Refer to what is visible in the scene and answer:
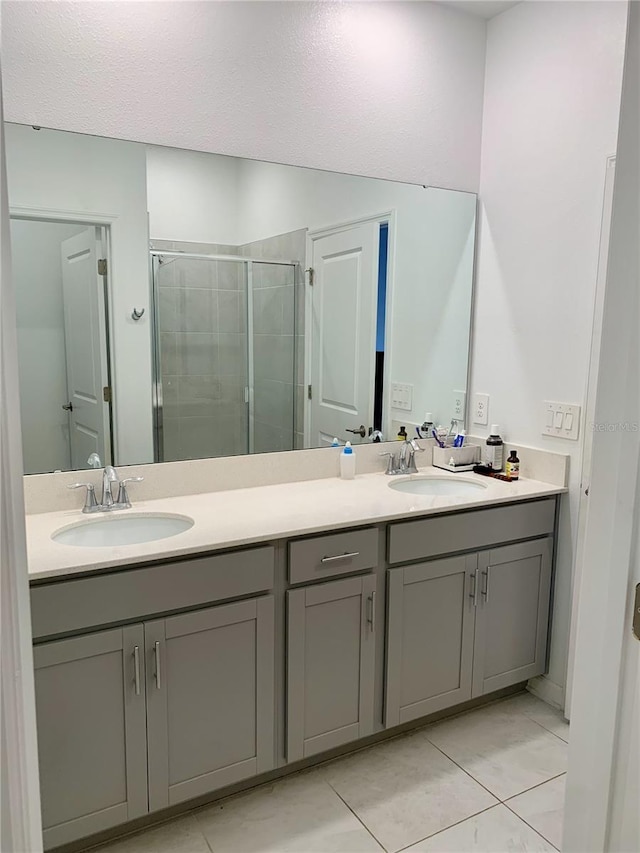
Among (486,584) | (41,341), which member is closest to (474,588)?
(486,584)

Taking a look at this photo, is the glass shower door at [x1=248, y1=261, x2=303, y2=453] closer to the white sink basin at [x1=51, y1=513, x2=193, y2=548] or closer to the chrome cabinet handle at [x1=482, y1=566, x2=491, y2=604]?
the white sink basin at [x1=51, y1=513, x2=193, y2=548]

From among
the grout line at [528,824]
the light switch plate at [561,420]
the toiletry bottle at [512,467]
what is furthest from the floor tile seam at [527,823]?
the light switch plate at [561,420]

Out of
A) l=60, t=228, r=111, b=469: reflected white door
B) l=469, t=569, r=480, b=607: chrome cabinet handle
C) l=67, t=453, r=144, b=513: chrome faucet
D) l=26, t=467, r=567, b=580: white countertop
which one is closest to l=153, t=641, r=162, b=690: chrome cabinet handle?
l=26, t=467, r=567, b=580: white countertop

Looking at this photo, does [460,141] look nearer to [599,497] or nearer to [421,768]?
[599,497]

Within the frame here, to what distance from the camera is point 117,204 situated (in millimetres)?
2023

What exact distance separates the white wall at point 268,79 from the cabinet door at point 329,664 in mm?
1509

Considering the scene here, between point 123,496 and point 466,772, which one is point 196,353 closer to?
point 123,496

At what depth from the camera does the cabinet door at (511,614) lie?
7.59ft

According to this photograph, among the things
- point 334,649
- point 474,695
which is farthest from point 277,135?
point 474,695

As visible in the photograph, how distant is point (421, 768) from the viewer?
2.13 metres

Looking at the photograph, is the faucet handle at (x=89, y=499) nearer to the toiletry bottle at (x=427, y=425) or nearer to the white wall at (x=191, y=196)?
the white wall at (x=191, y=196)

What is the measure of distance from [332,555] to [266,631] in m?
0.29

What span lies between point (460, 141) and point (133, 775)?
253cm

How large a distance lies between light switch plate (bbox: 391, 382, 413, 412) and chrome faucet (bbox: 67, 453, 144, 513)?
44.3 inches
